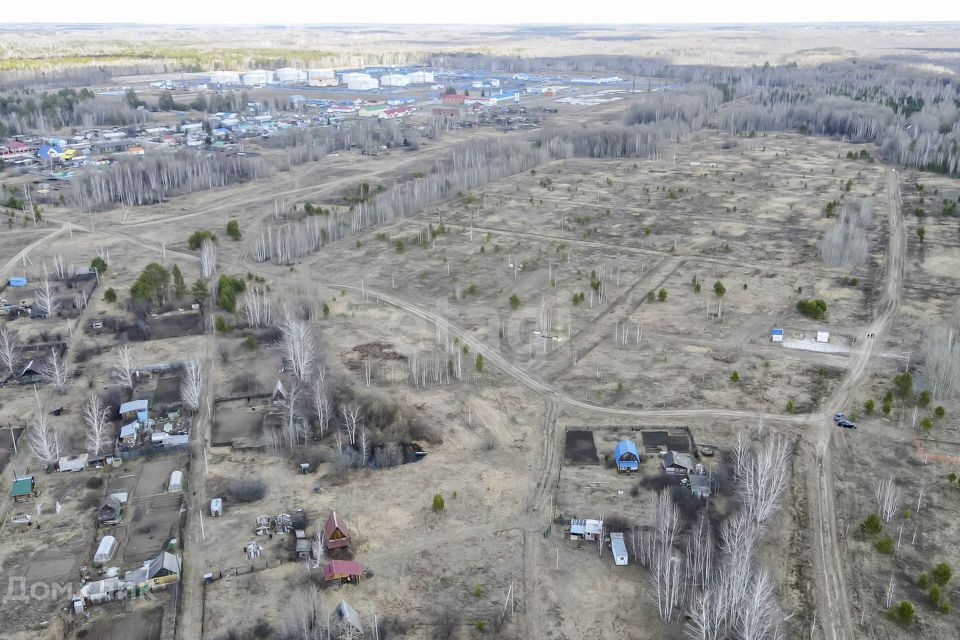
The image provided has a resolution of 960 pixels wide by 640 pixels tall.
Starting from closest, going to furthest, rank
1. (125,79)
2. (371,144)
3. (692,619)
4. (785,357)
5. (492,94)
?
(692,619)
(785,357)
(371,144)
(492,94)
(125,79)

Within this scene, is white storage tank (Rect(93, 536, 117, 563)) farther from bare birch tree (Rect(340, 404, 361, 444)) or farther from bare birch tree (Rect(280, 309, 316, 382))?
bare birch tree (Rect(280, 309, 316, 382))

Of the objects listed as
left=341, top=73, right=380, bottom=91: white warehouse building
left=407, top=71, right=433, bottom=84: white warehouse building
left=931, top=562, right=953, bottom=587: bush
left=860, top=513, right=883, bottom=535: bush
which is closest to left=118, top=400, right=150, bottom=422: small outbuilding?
left=860, top=513, right=883, bottom=535: bush

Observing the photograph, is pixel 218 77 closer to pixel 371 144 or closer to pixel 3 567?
pixel 371 144

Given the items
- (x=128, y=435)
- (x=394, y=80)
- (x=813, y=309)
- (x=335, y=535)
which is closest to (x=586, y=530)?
(x=335, y=535)

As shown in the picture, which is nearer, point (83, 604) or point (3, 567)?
point (83, 604)

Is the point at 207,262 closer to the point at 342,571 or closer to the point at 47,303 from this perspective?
the point at 47,303

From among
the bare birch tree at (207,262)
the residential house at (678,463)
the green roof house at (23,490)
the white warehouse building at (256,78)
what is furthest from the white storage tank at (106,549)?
the white warehouse building at (256,78)

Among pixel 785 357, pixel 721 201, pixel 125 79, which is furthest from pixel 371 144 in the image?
pixel 125 79
